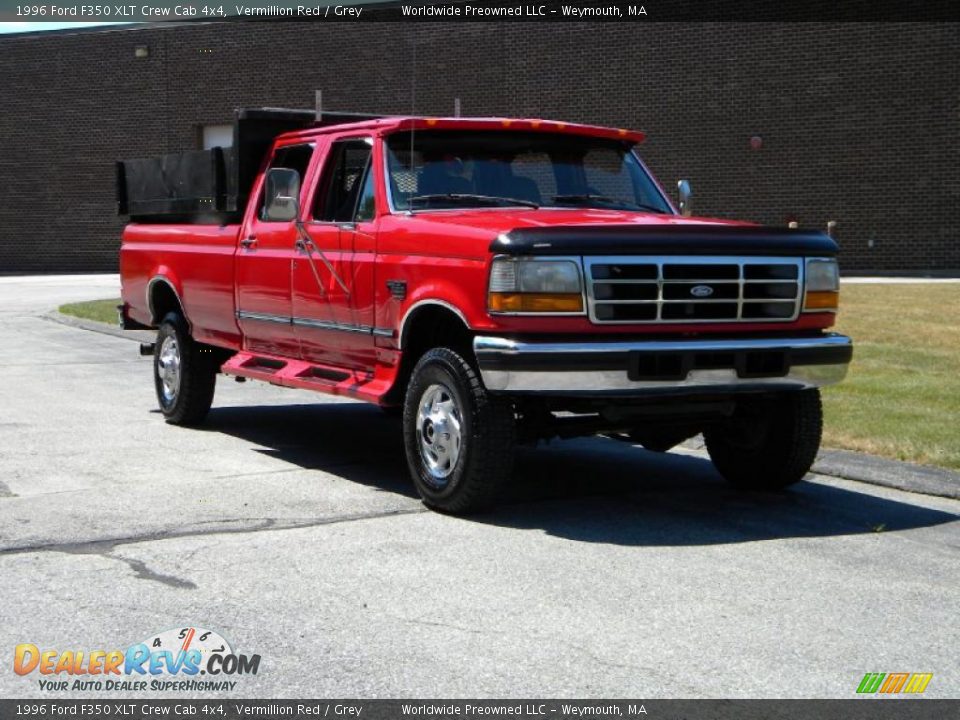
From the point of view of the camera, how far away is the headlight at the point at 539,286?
6.58 meters

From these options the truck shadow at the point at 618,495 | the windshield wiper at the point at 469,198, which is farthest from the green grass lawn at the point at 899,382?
the windshield wiper at the point at 469,198

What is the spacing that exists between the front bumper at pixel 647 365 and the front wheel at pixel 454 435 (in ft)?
0.86

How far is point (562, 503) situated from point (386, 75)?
28579 millimetres

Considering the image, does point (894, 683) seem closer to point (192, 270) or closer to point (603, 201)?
point (603, 201)

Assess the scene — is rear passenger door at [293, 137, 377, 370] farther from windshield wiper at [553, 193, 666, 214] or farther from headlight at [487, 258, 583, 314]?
headlight at [487, 258, 583, 314]

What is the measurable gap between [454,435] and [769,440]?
1.93 m

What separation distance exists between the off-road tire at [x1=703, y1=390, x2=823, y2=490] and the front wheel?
1566 millimetres

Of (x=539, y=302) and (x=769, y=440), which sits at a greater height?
(x=539, y=302)

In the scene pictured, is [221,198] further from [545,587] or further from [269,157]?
[545,587]

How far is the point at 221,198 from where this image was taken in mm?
9688

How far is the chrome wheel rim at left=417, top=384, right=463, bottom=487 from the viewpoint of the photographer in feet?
22.9

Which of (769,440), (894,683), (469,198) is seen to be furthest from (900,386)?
(894,683)

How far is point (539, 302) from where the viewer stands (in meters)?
6.59

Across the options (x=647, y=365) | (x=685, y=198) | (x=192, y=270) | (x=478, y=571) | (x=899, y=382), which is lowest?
(x=899, y=382)
